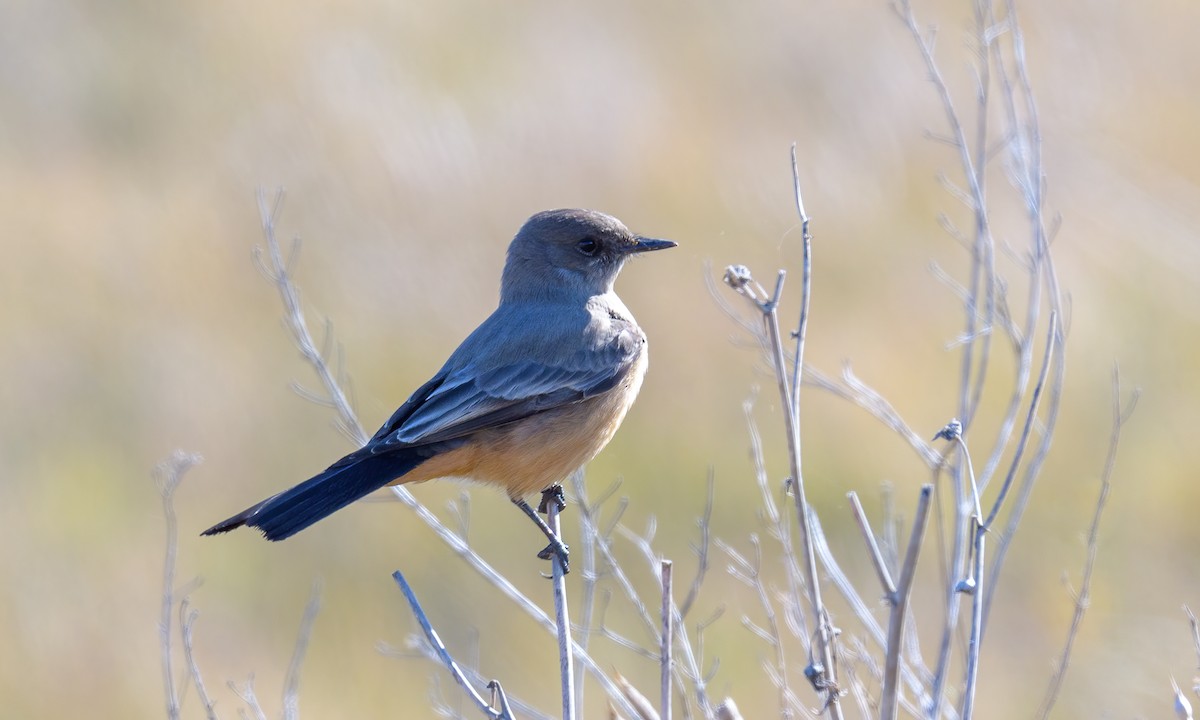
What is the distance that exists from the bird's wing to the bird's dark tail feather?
4.7 inches

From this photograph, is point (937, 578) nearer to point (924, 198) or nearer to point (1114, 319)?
point (1114, 319)

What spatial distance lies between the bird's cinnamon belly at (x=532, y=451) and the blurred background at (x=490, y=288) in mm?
1300

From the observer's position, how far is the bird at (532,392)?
5.00m

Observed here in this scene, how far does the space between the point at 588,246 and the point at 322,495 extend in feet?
5.90

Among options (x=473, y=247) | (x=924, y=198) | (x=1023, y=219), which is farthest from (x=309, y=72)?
(x=1023, y=219)

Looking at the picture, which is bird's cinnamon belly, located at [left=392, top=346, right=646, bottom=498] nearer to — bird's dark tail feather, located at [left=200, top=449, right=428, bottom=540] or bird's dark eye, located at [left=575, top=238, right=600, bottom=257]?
bird's dark tail feather, located at [left=200, top=449, right=428, bottom=540]

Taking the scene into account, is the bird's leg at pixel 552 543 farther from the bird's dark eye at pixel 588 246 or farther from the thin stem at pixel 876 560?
the thin stem at pixel 876 560

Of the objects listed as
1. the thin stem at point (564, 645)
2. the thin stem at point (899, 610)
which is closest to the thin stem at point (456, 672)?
the thin stem at point (564, 645)

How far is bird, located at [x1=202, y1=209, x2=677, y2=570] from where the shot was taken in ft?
16.4

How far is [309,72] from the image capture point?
11930 millimetres

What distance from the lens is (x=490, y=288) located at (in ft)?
32.7

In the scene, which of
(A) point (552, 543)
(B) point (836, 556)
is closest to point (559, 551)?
(A) point (552, 543)

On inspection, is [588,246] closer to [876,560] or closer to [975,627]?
[975,627]

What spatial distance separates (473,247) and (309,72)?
279 cm
